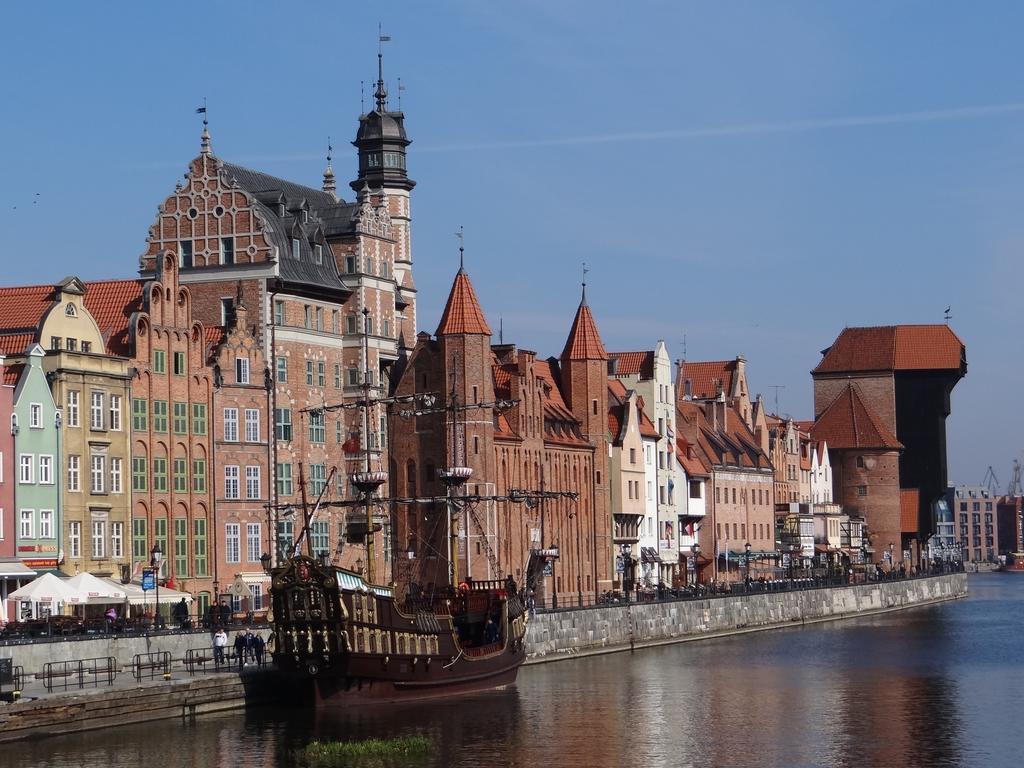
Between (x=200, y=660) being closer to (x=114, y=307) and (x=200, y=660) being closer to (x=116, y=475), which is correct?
(x=116, y=475)

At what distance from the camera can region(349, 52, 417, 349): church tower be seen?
119m

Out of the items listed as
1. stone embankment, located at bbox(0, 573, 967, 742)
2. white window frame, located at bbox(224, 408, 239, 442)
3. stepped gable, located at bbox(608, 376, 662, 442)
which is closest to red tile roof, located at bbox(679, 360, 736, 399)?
stepped gable, located at bbox(608, 376, 662, 442)

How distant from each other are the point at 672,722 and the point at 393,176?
56.2 meters

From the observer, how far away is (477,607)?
8969 centimetres

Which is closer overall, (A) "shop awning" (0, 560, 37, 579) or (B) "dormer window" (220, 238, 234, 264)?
(A) "shop awning" (0, 560, 37, 579)

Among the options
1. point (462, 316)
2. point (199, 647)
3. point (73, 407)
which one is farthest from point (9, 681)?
point (462, 316)

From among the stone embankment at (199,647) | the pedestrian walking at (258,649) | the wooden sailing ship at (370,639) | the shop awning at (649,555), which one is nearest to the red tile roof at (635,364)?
the shop awning at (649,555)

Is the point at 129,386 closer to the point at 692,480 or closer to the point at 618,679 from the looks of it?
the point at 618,679

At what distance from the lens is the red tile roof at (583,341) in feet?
419

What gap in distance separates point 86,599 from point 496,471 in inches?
1513

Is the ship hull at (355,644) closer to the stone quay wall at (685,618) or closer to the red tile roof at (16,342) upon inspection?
the stone quay wall at (685,618)

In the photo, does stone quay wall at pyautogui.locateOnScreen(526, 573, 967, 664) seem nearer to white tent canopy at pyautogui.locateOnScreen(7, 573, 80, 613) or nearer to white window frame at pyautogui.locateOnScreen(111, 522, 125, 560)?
white window frame at pyautogui.locateOnScreen(111, 522, 125, 560)

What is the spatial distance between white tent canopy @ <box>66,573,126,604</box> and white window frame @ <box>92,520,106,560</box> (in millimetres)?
9007

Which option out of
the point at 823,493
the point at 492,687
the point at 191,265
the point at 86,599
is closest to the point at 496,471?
the point at 191,265
